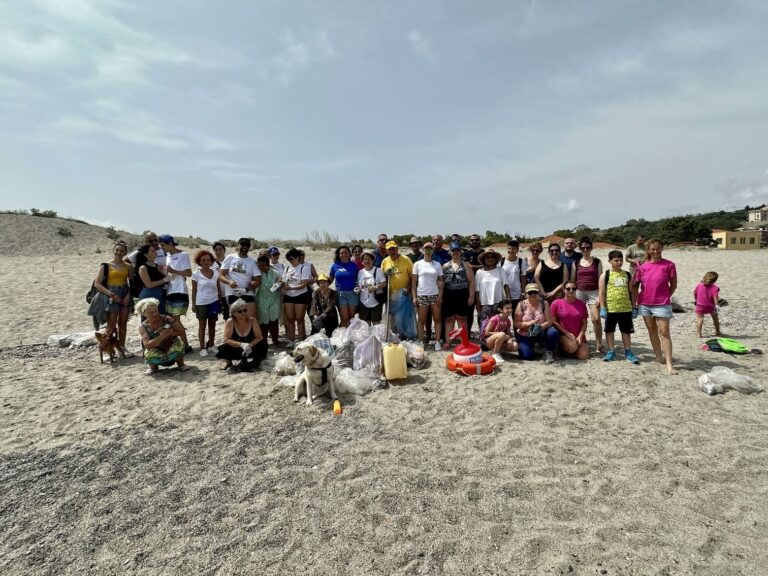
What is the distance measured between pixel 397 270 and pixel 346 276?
83 centimetres

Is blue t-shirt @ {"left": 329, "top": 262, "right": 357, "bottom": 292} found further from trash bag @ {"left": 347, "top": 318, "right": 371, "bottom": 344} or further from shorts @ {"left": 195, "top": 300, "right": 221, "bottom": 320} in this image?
shorts @ {"left": 195, "top": 300, "right": 221, "bottom": 320}

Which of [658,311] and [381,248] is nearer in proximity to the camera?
[658,311]

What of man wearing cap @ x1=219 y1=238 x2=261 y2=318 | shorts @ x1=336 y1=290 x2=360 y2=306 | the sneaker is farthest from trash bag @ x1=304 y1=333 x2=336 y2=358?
the sneaker

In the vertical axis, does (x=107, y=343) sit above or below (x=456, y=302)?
below

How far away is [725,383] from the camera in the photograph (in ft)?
15.3

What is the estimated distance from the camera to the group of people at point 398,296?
5.71 metres

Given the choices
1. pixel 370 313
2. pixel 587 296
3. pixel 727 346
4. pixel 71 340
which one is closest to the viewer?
pixel 727 346

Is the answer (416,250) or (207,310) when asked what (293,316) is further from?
(416,250)

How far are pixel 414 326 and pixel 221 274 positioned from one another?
10.6ft

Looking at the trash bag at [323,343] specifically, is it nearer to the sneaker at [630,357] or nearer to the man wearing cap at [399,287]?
the man wearing cap at [399,287]

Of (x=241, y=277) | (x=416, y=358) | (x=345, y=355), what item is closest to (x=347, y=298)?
(x=345, y=355)

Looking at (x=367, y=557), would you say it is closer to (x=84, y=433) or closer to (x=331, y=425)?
(x=331, y=425)

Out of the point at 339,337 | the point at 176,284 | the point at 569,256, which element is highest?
the point at 569,256

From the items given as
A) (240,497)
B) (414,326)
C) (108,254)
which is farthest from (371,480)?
(108,254)
